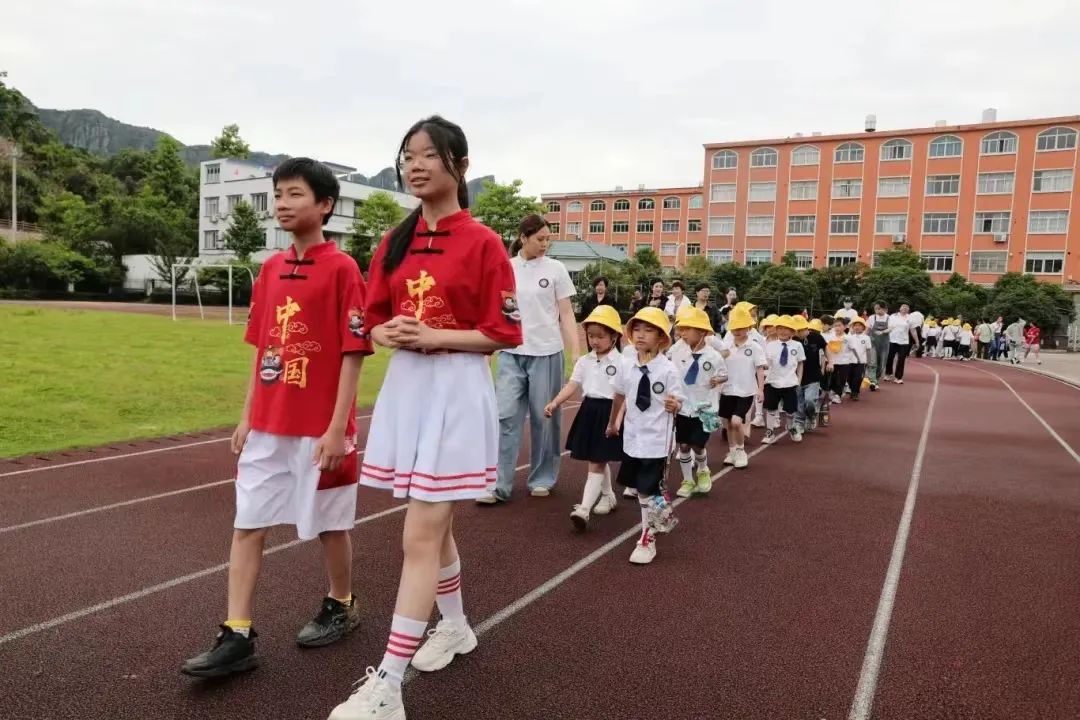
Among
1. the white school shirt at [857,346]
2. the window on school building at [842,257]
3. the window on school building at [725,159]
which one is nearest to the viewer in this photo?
the white school shirt at [857,346]

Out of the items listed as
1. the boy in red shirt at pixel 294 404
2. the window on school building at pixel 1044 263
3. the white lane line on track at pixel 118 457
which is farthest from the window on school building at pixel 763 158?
the boy in red shirt at pixel 294 404

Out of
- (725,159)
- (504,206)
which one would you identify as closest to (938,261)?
(725,159)

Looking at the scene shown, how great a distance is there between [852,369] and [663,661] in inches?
427

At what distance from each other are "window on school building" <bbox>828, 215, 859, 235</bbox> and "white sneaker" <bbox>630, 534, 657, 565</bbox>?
2328 inches

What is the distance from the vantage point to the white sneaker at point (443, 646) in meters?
2.95

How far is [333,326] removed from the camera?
285 cm

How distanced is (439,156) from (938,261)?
60456 mm

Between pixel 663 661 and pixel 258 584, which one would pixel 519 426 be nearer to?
pixel 258 584

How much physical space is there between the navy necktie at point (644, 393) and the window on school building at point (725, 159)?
62.3 metres

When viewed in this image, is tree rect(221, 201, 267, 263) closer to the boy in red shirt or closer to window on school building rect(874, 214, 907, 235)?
window on school building rect(874, 214, 907, 235)

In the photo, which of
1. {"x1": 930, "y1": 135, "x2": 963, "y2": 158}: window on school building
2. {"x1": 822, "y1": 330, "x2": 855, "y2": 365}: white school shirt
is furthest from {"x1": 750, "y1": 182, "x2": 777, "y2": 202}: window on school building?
{"x1": 822, "y1": 330, "x2": 855, "y2": 365}: white school shirt

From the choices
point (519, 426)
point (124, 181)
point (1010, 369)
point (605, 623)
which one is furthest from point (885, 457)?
point (124, 181)

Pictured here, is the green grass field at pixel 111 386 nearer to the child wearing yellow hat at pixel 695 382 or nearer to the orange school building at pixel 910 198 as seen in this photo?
the child wearing yellow hat at pixel 695 382

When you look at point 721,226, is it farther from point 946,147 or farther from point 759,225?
point 946,147
